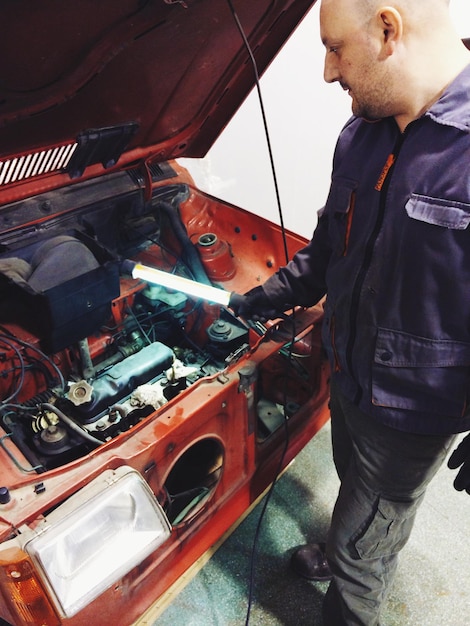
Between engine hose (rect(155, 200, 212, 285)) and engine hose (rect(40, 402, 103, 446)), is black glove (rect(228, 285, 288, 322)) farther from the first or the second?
engine hose (rect(40, 402, 103, 446))

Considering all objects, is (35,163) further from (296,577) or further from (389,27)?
(296,577)

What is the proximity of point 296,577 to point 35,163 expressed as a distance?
1.62 meters

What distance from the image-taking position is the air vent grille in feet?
4.71

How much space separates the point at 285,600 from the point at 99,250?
1314mm

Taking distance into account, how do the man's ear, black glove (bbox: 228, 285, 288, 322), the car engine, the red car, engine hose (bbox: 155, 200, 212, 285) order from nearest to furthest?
the man's ear → the red car → the car engine → black glove (bbox: 228, 285, 288, 322) → engine hose (bbox: 155, 200, 212, 285)

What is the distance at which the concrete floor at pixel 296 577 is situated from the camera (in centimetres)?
163

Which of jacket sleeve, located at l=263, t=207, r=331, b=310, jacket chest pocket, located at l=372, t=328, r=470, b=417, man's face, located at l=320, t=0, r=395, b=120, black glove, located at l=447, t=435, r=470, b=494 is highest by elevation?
man's face, located at l=320, t=0, r=395, b=120

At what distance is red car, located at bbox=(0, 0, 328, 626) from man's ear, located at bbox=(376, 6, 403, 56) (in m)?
0.43

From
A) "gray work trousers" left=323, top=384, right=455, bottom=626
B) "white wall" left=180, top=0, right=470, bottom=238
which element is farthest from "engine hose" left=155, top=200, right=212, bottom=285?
"white wall" left=180, top=0, right=470, bottom=238

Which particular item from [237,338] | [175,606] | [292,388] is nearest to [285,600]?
[175,606]

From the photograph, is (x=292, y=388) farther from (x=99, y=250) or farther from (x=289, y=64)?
(x=289, y=64)

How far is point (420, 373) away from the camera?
1.10 meters

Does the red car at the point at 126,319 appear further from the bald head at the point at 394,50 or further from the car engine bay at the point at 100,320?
the bald head at the point at 394,50

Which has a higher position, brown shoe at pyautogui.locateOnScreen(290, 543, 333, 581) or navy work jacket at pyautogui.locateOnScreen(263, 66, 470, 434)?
navy work jacket at pyautogui.locateOnScreen(263, 66, 470, 434)
